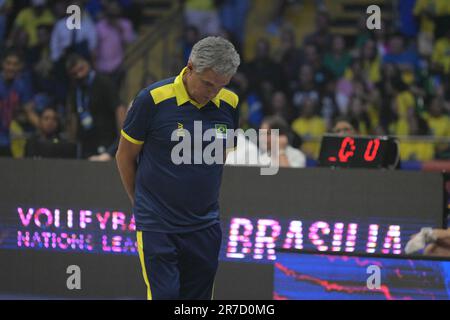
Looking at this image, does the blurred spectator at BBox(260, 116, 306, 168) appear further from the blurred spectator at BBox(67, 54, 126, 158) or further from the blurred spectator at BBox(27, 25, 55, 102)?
the blurred spectator at BBox(27, 25, 55, 102)

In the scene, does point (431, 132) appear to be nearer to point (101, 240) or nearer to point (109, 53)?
point (109, 53)

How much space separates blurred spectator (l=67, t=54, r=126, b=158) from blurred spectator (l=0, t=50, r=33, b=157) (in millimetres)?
2270

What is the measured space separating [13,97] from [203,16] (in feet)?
10.6

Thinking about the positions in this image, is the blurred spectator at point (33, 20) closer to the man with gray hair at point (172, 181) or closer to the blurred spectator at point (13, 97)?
the blurred spectator at point (13, 97)

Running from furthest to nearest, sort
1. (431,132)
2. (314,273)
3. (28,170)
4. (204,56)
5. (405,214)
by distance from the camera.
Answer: (431,132) < (28,170) < (405,214) < (314,273) < (204,56)

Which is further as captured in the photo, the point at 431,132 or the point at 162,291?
the point at 431,132

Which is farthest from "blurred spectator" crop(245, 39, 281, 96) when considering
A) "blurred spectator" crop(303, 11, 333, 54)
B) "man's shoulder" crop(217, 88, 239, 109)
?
"man's shoulder" crop(217, 88, 239, 109)

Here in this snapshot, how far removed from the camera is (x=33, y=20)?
599 inches

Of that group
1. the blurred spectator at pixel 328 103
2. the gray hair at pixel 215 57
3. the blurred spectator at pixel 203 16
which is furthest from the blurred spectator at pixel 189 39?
the gray hair at pixel 215 57

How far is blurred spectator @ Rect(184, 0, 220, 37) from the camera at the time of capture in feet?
49.9

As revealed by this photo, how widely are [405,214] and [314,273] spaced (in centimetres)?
180

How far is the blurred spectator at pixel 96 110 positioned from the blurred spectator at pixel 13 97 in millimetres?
2270

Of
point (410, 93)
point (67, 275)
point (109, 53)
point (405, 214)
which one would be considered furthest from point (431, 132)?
point (67, 275)

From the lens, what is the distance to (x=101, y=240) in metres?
8.43
